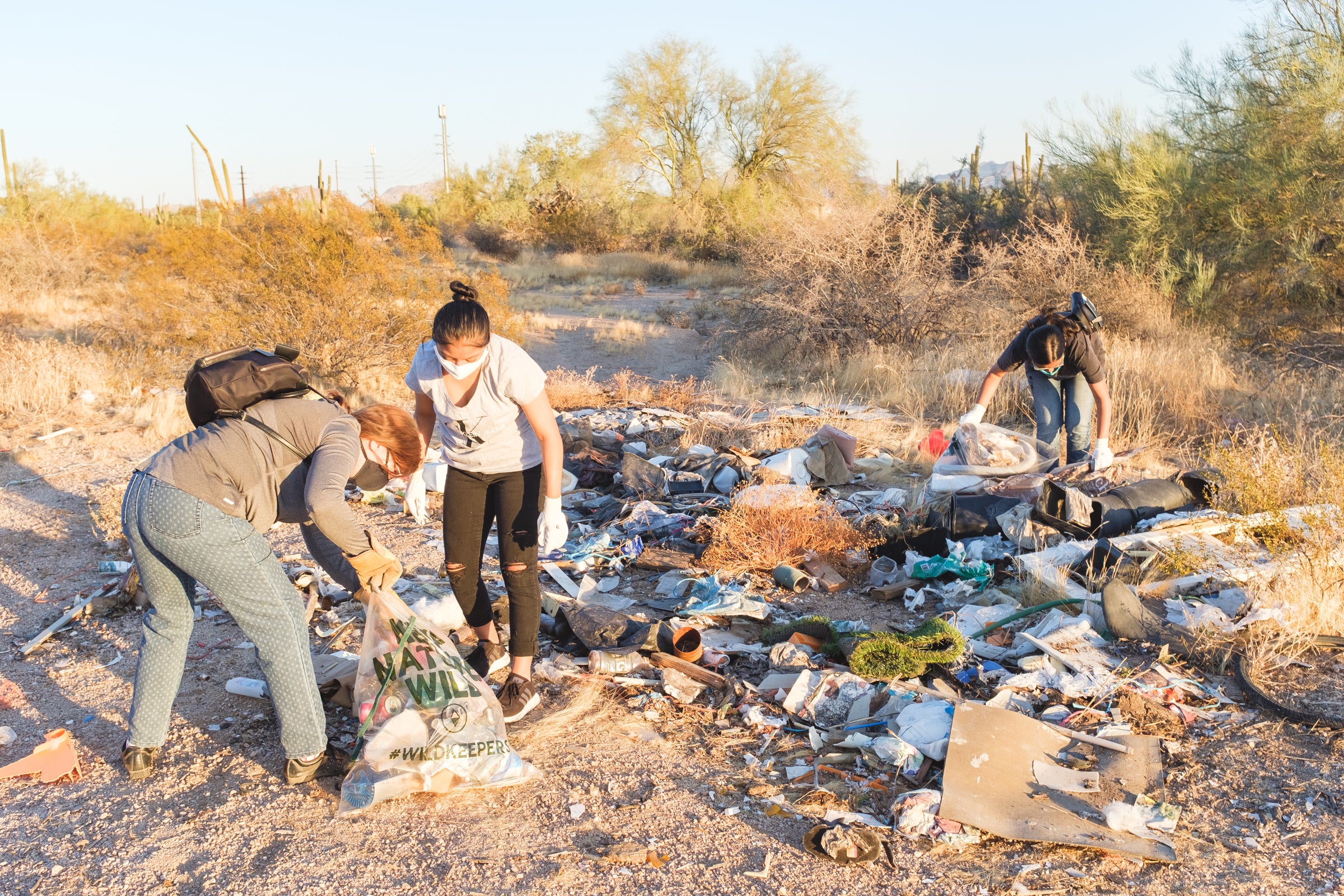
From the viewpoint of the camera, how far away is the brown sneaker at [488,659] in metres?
3.62

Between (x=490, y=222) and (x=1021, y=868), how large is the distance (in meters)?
29.7

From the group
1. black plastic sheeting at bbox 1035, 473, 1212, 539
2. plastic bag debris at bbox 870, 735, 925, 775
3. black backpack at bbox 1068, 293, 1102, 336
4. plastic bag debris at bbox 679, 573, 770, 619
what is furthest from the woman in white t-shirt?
black backpack at bbox 1068, 293, 1102, 336

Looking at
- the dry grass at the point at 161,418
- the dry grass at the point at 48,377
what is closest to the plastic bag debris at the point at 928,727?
the dry grass at the point at 161,418

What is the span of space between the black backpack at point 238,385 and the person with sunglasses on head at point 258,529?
0.02m

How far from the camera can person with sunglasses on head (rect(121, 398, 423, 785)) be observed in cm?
259

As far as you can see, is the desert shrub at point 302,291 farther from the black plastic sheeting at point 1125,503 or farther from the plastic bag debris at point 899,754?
the plastic bag debris at point 899,754

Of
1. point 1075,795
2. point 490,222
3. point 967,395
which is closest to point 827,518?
point 1075,795

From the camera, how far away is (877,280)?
37.0 ft

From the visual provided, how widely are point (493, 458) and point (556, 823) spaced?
124 centimetres

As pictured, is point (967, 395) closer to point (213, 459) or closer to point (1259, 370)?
point (1259, 370)

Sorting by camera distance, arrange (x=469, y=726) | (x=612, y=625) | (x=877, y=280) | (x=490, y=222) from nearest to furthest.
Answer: (x=469, y=726) → (x=612, y=625) → (x=877, y=280) → (x=490, y=222)

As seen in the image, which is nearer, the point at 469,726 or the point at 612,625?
the point at 469,726

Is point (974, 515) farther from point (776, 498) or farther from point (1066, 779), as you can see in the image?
point (1066, 779)

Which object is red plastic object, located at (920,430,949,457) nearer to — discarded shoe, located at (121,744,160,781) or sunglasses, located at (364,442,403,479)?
sunglasses, located at (364,442,403,479)
